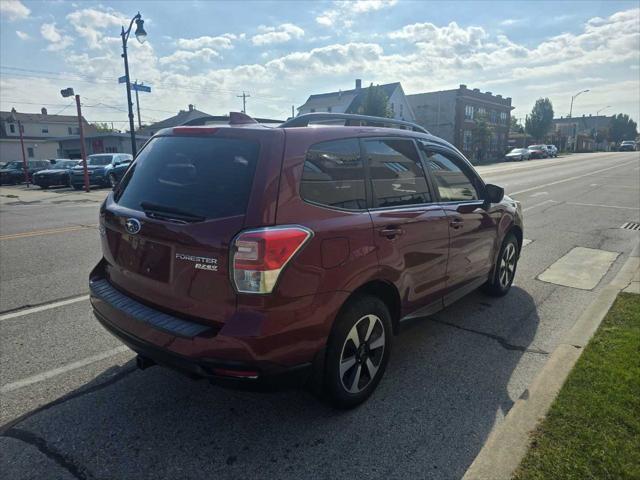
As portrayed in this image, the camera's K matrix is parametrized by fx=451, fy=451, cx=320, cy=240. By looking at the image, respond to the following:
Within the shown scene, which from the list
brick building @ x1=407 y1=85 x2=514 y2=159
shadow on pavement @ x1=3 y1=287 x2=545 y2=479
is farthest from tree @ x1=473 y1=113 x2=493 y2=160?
shadow on pavement @ x1=3 y1=287 x2=545 y2=479

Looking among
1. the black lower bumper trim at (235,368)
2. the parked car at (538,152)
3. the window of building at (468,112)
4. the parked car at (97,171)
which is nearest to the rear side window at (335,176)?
the black lower bumper trim at (235,368)

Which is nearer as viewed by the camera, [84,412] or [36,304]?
[84,412]

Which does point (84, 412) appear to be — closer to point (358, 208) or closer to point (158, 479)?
point (158, 479)

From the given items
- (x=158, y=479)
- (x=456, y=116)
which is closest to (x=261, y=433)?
(x=158, y=479)

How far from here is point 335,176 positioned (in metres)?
2.86

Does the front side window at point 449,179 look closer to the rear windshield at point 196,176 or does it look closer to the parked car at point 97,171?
the rear windshield at point 196,176

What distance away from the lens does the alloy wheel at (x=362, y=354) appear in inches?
114

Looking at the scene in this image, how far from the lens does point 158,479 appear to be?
2.37 metres

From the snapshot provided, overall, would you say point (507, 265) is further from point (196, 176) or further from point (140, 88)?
point (140, 88)

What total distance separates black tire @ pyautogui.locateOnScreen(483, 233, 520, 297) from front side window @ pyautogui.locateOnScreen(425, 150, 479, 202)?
37.7 inches

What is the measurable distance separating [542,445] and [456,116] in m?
61.0

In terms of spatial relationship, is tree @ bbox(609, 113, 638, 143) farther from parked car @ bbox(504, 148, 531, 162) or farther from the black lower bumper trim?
the black lower bumper trim

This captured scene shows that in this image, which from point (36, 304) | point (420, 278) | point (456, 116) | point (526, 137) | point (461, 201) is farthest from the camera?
point (526, 137)

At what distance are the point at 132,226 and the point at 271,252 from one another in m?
1.05
